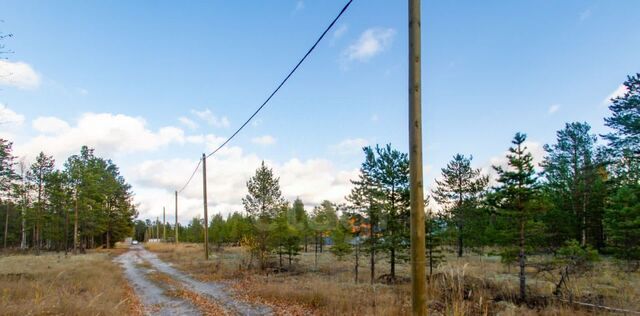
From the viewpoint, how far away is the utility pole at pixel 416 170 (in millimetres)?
5121

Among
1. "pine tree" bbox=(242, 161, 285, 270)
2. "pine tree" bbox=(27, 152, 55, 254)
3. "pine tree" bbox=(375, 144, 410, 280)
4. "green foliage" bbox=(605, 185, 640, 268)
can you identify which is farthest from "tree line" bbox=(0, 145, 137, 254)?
"green foliage" bbox=(605, 185, 640, 268)

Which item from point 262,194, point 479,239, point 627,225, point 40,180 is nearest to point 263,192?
point 262,194

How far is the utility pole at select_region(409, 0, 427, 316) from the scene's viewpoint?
512 centimetres

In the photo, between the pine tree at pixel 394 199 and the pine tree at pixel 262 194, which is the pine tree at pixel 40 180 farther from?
the pine tree at pixel 394 199

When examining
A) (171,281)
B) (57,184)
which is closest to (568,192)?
(171,281)

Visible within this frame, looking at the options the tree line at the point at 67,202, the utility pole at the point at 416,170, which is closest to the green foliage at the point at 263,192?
the tree line at the point at 67,202

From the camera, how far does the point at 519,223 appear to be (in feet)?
45.2

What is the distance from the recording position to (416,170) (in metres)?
5.23

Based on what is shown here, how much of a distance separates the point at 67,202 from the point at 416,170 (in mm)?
48595

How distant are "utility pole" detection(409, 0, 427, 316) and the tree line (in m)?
34.3

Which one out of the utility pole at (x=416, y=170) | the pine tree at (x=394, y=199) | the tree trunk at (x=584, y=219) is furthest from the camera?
the tree trunk at (x=584, y=219)

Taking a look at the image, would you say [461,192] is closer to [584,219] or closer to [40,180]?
[584,219]

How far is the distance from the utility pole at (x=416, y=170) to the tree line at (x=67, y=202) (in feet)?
112

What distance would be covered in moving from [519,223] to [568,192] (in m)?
25.6
